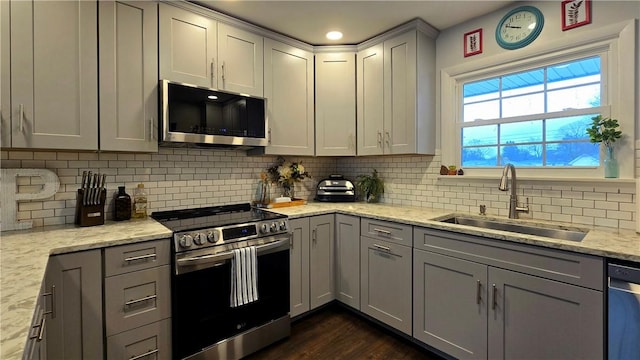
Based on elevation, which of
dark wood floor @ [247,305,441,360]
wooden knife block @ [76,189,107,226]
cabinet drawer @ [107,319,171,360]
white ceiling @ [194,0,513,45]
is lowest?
dark wood floor @ [247,305,441,360]

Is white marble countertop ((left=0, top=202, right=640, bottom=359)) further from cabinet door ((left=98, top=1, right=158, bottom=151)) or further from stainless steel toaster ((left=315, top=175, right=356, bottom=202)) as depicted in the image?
stainless steel toaster ((left=315, top=175, right=356, bottom=202))

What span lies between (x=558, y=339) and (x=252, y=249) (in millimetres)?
1750

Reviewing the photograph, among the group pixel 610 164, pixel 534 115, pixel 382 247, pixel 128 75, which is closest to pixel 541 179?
pixel 610 164

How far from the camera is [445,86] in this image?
2686 mm

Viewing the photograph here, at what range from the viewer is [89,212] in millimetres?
1911

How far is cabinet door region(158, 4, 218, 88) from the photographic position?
83.0 inches

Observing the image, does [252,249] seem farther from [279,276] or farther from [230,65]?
[230,65]

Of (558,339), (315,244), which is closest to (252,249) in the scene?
(315,244)

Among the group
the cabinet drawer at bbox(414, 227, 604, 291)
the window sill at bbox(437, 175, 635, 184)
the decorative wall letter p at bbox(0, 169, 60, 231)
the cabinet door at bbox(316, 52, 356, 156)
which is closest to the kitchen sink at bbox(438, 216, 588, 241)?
the window sill at bbox(437, 175, 635, 184)

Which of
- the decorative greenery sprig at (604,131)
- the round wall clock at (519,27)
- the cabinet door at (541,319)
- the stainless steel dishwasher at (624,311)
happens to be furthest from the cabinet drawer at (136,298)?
the round wall clock at (519,27)

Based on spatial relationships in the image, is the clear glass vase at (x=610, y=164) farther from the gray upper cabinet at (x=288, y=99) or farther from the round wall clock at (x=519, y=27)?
the gray upper cabinet at (x=288, y=99)

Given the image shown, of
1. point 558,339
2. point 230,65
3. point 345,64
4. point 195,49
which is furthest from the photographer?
point 345,64

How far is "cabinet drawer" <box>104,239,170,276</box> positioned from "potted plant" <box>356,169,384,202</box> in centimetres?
191

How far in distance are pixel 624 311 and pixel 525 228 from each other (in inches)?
30.6
